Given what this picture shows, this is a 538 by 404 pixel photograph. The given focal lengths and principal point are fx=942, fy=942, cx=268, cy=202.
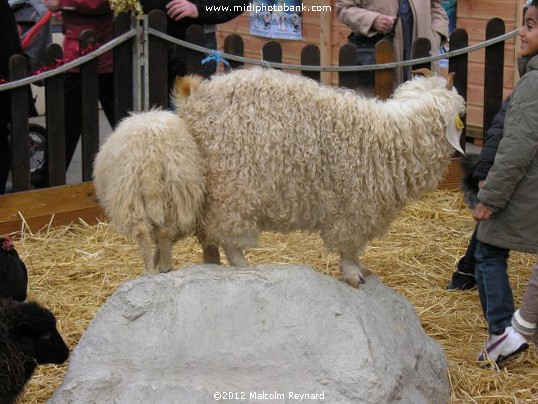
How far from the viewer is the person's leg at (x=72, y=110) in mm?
6766

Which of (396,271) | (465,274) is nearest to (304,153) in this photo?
(465,274)

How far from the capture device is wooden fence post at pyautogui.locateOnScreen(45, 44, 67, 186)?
6379 millimetres

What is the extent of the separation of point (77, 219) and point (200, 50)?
148cm

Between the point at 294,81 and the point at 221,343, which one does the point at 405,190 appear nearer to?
the point at 294,81

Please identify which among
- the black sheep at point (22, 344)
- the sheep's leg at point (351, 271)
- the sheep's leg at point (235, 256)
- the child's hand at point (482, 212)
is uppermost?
the child's hand at point (482, 212)

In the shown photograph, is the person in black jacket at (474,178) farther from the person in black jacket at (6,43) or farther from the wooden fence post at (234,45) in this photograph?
the person in black jacket at (6,43)

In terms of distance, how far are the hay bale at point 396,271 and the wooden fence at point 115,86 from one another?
0.40m

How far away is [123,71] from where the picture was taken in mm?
6613

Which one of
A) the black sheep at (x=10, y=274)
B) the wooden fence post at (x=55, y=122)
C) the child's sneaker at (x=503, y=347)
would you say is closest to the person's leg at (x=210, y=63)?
the wooden fence post at (x=55, y=122)

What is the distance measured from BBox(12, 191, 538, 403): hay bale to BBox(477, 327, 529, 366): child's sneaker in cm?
7

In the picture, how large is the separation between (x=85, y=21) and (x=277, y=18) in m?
5.22

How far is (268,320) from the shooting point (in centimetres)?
360

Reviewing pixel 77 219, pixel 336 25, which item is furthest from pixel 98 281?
pixel 336 25

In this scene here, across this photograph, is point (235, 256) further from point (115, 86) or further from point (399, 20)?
point (399, 20)
